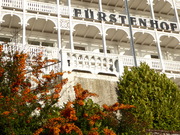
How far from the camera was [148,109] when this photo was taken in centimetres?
1683

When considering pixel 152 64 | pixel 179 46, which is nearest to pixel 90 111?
pixel 152 64

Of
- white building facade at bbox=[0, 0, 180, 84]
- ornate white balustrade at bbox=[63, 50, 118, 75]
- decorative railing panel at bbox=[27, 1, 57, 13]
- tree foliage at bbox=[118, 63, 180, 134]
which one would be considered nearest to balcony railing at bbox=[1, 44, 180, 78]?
ornate white balustrade at bbox=[63, 50, 118, 75]

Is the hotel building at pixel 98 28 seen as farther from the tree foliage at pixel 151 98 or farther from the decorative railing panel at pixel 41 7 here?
the tree foliage at pixel 151 98

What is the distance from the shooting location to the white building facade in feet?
79.8

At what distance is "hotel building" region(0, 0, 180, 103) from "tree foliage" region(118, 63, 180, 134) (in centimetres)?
444

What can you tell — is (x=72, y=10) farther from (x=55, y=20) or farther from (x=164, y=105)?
(x=164, y=105)

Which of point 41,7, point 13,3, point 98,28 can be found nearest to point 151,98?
point 98,28

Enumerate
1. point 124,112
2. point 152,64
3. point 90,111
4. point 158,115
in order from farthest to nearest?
point 152,64
point 158,115
point 124,112
point 90,111

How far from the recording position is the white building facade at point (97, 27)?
24.3 m

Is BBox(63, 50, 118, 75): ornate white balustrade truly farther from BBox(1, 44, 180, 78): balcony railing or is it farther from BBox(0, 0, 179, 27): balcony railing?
BBox(0, 0, 179, 27): balcony railing

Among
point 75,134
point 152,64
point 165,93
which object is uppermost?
point 152,64

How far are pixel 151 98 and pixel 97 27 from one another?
32.9 ft

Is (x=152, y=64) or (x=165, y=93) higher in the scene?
(x=152, y=64)

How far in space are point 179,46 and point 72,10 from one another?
1060 centimetres
